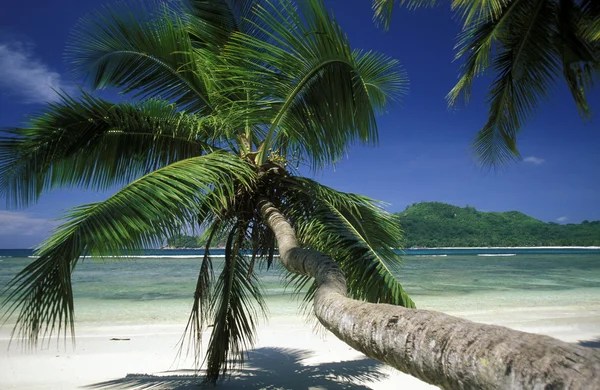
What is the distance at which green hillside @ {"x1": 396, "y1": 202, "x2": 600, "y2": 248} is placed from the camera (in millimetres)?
61422

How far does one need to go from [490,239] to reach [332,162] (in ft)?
284

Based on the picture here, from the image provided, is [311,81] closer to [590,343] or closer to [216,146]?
[216,146]

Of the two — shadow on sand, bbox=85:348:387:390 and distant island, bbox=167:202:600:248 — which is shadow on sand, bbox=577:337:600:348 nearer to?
shadow on sand, bbox=85:348:387:390

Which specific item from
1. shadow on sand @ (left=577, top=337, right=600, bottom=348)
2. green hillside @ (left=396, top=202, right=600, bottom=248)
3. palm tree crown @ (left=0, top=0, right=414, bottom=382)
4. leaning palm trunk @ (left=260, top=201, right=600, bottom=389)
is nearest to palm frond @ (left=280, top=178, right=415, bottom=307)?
palm tree crown @ (left=0, top=0, right=414, bottom=382)

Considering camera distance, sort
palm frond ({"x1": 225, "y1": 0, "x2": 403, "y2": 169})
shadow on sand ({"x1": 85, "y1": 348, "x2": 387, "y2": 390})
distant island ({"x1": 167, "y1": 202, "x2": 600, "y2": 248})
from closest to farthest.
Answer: palm frond ({"x1": 225, "y1": 0, "x2": 403, "y2": 169}), shadow on sand ({"x1": 85, "y1": 348, "x2": 387, "y2": 390}), distant island ({"x1": 167, "y1": 202, "x2": 600, "y2": 248})

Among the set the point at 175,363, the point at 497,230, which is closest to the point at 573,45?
the point at 175,363

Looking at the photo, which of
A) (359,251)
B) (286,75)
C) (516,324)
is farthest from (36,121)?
(516,324)

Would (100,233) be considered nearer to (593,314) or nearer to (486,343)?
(486,343)

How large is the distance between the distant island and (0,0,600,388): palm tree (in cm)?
4905

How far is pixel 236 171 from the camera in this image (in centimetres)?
426

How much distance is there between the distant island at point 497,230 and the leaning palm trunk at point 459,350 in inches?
2058

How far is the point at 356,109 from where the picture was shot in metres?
4.00

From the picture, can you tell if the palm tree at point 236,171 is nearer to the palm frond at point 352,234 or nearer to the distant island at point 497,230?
the palm frond at point 352,234

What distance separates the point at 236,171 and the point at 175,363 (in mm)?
4990
